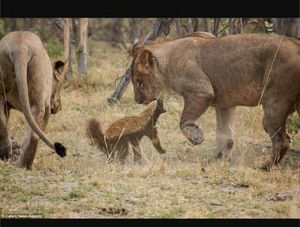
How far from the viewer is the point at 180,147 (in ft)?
35.2

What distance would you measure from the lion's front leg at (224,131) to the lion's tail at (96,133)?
4.94ft

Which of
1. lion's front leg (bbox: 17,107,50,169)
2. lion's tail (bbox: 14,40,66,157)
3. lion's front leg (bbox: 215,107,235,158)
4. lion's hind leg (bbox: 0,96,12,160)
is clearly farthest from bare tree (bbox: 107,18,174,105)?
lion's tail (bbox: 14,40,66,157)

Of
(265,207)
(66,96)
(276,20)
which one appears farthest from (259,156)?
(276,20)

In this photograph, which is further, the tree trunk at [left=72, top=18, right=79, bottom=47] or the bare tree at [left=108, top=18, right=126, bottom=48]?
the bare tree at [left=108, top=18, right=126, bottom=48]

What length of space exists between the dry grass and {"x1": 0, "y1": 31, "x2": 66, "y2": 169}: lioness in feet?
1.23

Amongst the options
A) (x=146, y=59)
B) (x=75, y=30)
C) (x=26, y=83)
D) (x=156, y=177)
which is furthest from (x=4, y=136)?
(x=75, y=30)

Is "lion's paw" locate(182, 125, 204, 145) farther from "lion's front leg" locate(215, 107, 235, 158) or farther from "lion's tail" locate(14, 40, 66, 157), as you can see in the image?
"lion's tail" locate(14, 40, 66, 157)

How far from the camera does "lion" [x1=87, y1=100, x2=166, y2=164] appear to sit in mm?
9812

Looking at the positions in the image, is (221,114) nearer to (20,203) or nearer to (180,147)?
(180,147)

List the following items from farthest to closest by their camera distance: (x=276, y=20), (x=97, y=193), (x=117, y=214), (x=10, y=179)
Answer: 1. (x=276, y=20)
2. (x=10, y=179)
3. (x=97, y=193)
4. (x=117, y=214)

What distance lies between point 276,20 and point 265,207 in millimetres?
9126

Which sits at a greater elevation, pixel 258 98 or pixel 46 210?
pixel 258 98

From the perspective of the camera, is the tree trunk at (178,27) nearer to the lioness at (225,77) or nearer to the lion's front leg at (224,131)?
the lioness at (225,77)

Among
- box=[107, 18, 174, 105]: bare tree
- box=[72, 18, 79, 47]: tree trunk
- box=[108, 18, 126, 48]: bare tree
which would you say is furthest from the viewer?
box=[108, 18, 126, 48]: bare tree
